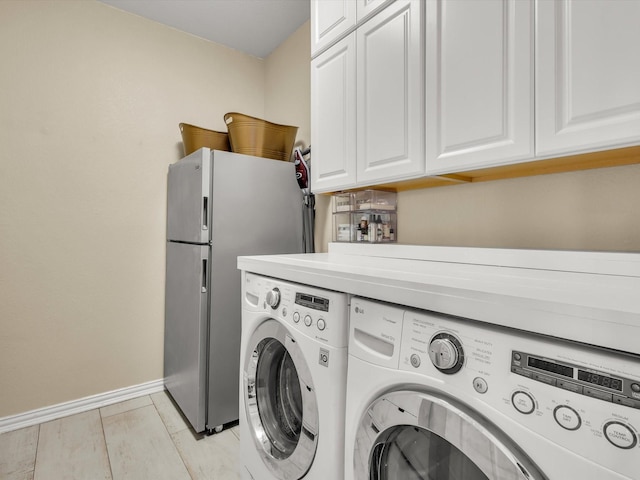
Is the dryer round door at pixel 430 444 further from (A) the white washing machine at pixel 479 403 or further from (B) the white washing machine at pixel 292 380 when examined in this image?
(B) the white washing machine at pixel 292 380

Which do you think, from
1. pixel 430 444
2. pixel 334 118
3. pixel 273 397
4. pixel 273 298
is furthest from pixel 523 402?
pixel 334 118

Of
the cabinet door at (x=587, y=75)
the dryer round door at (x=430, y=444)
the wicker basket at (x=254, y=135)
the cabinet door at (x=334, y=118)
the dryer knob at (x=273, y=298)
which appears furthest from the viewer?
the wicker basket at (x=254, y=135)

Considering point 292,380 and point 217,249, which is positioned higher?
point 217,249

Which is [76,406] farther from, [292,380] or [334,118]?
[334,118]

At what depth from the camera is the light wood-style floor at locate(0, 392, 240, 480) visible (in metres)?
1.64

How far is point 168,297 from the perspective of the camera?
2.43 meters

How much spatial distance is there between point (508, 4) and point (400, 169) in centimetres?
61

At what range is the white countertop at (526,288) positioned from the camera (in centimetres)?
54

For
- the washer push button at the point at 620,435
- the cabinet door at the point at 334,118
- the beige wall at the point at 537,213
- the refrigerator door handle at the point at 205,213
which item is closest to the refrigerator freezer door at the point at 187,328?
the refrigerator door handle at the point at 205,213

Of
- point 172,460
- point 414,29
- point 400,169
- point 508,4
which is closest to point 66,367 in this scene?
point 172,460

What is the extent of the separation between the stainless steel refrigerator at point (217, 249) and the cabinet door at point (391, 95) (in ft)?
2.40

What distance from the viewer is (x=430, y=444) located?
0.81 meters

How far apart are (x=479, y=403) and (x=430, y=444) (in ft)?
0.79

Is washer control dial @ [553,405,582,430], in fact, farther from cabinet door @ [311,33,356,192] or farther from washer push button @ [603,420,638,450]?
cabinet door @ [311,33,356,192]
